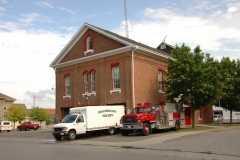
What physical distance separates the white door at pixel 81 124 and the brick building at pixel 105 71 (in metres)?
5.69

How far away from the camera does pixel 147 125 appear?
21625mm

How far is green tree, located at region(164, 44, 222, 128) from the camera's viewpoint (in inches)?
1021

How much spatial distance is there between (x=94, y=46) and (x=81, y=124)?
11.3 m

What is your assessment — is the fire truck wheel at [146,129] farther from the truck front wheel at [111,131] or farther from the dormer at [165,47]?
the dormer at [165,47]

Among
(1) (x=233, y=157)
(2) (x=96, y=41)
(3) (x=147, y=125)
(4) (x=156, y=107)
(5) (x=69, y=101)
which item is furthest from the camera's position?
(5) (x=69, y=101)

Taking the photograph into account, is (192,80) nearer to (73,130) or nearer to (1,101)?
(73,130)

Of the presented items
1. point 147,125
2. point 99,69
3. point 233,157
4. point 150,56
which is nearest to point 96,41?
point 99,69

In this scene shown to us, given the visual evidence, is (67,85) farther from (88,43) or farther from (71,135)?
(71,135)

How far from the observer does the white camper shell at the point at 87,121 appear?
21.4 m

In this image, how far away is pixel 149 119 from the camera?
21.8 metres

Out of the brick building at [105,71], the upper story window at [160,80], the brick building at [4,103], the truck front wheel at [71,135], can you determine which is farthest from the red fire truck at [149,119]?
the brick building at [4,103]

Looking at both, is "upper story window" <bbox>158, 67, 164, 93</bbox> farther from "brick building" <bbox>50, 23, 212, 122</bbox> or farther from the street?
the street

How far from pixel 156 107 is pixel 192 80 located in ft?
17.7

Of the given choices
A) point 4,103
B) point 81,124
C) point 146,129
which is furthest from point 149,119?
point 4,103
